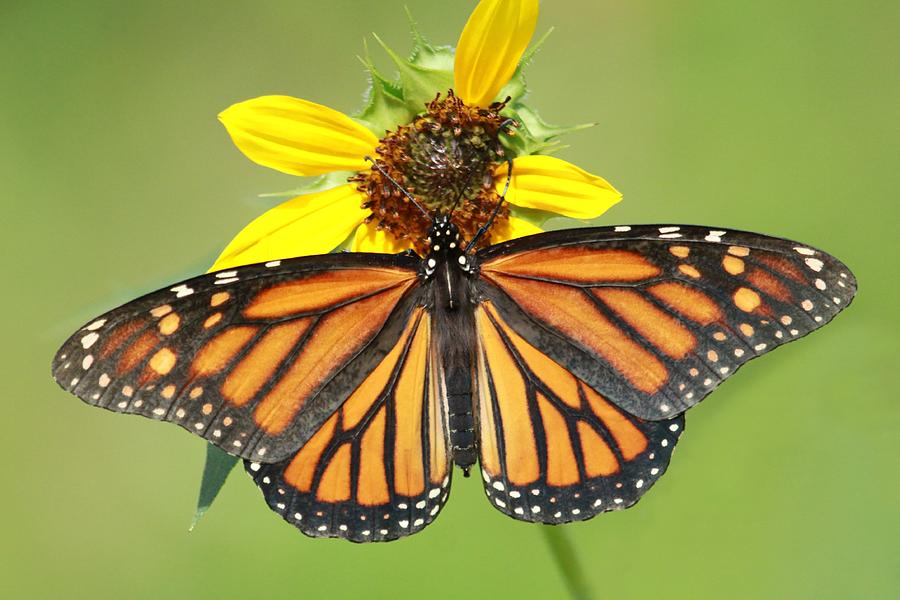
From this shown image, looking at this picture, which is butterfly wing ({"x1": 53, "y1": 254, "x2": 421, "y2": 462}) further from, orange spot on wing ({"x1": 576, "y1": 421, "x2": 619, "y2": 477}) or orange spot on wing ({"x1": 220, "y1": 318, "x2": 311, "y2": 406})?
orange spot on wing ({"x1": 576, "y1": 421, "x2": 619, "y2": 477})

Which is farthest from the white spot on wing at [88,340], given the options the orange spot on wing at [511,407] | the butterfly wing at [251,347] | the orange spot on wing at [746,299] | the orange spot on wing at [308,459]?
the orange spot on wing at [746,299]

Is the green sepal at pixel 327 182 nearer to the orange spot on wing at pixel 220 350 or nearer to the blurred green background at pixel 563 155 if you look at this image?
the orange spot on wing at pixel 220 350

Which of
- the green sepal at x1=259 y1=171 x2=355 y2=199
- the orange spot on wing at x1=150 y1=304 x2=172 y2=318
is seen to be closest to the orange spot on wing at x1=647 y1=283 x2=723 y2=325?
the green sepal at x1=259 y1=171 x2=355 y2=199

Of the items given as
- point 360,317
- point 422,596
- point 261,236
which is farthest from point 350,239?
point 422,596

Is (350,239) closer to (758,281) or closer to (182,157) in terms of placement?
(758,281)

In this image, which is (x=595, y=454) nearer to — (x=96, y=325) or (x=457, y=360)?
(x=457, y=360)

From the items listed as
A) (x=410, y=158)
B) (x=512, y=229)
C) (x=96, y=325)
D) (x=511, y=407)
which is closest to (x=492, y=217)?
(x=512, y=229)
